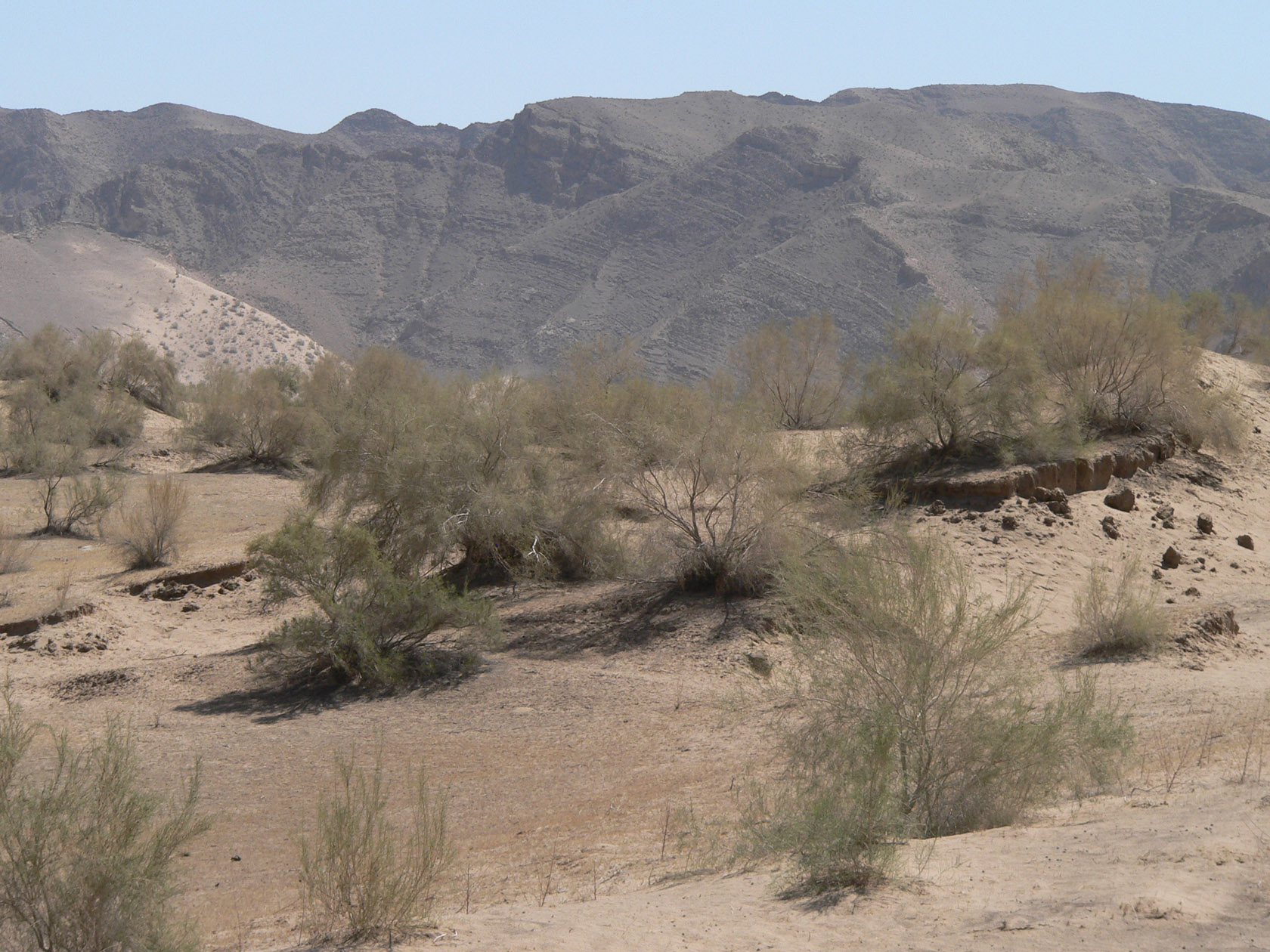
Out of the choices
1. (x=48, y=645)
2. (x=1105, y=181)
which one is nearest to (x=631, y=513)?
(x=48, y=645)

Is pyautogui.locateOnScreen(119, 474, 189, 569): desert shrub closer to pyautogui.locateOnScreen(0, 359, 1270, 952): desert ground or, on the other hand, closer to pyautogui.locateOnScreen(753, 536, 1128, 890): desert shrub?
pyautogui.locateOnScreen(0, 359, 1270, 952): desert ground

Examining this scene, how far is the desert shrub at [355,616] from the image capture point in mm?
13062

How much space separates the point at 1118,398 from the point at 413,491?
14.2m

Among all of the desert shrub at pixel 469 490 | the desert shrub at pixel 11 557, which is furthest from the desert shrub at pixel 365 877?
the desert shrub at pixel 11 557

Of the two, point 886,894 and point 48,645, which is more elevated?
point 886,894

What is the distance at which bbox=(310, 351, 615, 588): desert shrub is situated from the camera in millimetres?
16406

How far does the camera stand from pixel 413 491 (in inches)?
646

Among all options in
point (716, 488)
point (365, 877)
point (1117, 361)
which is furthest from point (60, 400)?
point (365, 877)

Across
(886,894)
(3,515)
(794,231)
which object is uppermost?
(794,231)

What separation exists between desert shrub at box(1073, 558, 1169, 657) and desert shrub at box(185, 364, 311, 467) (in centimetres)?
2262

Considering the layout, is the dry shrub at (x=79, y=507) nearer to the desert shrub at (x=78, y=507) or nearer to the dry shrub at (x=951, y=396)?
the desert shrub at (x=78, y=507)

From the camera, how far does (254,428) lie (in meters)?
32.6

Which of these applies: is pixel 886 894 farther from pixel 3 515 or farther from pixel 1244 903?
pixel 3 515

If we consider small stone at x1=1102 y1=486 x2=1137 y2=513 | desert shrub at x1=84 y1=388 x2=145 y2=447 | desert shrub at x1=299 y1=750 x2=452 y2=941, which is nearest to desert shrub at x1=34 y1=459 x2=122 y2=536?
desert shrub at x1=84 y1=388 x2=145 y2=447
